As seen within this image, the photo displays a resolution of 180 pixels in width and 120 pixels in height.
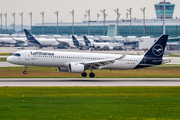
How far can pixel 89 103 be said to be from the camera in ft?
80.1

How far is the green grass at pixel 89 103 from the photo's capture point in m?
20.3

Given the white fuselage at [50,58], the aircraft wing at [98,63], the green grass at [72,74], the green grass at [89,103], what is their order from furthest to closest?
the green grass at [72,74] → the white fuselage at [50,58] → the aircraft wing at [98,63] → the green grass at [89,103]

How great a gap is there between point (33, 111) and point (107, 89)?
507 inches

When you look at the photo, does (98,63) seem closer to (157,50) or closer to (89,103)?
(157,50)

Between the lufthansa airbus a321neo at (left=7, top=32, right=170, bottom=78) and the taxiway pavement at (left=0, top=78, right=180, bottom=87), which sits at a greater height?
the lufthansa airbus a321neo at (left=7, top=32, right=170, bottom=78)

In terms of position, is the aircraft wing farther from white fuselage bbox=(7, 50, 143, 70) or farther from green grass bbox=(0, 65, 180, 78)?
green grass bbox=(0, 65, 180, 78)

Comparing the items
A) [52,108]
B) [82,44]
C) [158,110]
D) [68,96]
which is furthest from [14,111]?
[82,44]

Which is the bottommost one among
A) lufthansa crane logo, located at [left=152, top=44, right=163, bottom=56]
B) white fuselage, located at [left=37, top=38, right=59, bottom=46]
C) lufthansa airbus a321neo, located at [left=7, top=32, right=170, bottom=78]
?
lufthansa airbus a321neo, located at [left=7, top=32, right=170, bottom=78]

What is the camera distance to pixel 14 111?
21.1 meters

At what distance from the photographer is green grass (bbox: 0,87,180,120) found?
20281 millimetres

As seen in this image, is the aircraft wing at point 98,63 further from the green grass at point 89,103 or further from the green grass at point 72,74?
the green grass at point 89,103

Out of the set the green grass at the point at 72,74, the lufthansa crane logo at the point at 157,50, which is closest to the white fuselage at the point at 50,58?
the green grass at the point at 72,74

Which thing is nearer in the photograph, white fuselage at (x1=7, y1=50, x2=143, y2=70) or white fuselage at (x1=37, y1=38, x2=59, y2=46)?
white fuselage at (x1=7, y1=50, x2=143, y2=70)

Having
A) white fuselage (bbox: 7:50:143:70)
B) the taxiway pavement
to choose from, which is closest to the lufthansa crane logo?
white fuselage (bbox: 7:50:143:70)
